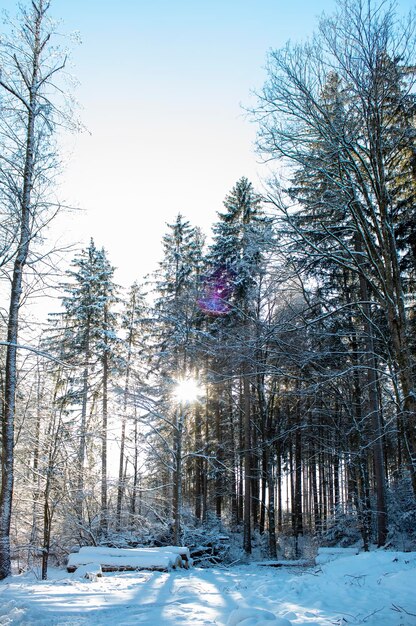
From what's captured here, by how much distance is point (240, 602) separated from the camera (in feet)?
18.8

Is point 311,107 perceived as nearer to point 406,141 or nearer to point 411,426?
point 406,141

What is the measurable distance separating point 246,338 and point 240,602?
4180 millimetres

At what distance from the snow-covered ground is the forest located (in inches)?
80.0

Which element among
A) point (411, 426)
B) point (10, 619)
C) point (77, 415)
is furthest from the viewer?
point (77, 415)

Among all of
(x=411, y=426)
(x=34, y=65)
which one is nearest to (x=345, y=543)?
(x=411, y=426)

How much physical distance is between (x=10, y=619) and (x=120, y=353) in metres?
18.2

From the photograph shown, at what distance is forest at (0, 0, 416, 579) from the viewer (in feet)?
18.0

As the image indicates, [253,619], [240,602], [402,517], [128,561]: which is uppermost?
[253,619]

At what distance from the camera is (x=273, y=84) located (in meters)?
5.77

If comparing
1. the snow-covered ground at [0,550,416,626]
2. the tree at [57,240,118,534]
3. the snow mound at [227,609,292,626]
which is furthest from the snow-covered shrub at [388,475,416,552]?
the tree at [57,240,118,534]

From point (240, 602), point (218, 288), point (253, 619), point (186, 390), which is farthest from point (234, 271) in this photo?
point (253, 619)

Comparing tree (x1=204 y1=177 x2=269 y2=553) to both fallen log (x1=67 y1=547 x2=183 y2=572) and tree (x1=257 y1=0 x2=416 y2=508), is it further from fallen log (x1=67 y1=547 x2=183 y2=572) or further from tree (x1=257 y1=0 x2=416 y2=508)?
tree (x1=257 y1=0 x2=416 y2=508)

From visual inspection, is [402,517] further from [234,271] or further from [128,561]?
[234,271]

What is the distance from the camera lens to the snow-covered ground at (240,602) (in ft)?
13.9
